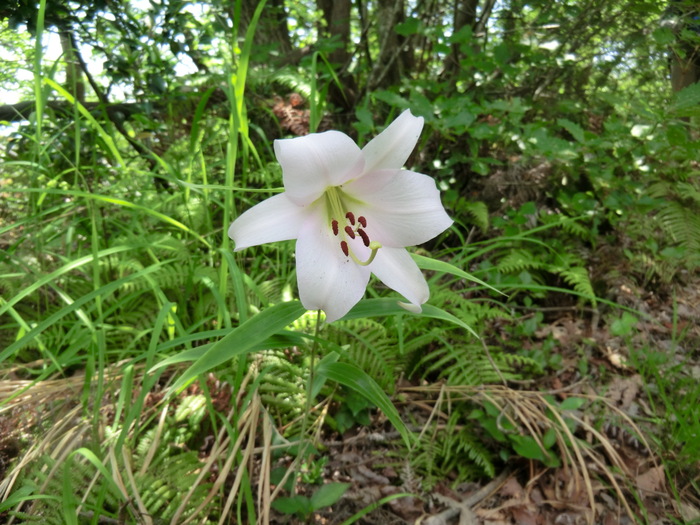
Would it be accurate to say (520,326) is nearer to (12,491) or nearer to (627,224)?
(627,224)

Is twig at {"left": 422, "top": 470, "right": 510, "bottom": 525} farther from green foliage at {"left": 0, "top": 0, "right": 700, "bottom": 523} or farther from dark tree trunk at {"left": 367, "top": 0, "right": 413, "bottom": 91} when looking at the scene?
dark tree trunk at {"left": 367, "top": 0, "right": 413, "bottom": 91}

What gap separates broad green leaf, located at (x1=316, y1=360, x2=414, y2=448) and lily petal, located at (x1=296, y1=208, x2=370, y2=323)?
8.5 inches

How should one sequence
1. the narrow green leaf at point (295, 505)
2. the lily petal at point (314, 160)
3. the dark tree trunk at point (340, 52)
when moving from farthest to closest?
the dark tree trunk at point (340, 52)
the narrow green leaf at point (295, 505)
the lily petal at point (314, 160)

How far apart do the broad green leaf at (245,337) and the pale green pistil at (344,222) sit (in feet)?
0.51

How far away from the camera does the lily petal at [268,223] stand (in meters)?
0.83

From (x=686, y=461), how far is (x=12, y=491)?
200cm

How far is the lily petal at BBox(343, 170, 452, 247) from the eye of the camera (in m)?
0.90

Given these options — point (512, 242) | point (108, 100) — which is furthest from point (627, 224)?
point (108, 100)

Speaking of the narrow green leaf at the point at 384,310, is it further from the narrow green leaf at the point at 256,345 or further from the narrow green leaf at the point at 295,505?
the narrow green leaf at the point at 295,505

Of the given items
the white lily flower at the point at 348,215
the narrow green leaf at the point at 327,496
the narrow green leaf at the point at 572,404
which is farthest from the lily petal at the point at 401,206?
the narrow green leaf at the point at 572,404

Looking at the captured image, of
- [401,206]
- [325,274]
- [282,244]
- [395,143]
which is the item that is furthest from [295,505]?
[282,244]

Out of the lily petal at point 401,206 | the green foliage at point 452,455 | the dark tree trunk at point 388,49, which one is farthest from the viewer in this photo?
the dark tree trunk at point 388,49

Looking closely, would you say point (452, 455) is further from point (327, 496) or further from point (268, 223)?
point (268, 223)

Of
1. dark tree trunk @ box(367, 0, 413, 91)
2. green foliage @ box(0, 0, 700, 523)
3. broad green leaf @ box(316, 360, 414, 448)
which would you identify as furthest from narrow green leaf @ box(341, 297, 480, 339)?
dark tree trunk @ box(367, 0, 413, 91)
